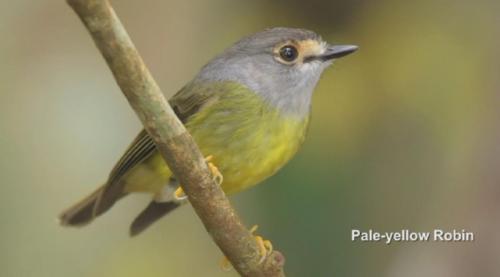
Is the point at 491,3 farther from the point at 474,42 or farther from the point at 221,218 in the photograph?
the point at 221,218

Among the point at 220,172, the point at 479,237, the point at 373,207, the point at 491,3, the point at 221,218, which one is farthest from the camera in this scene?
the point at 491,3

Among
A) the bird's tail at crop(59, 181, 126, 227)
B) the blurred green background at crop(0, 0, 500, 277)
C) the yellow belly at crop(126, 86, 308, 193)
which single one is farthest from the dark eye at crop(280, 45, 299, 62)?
the bird's tail at crop(59, 181, 126, 227)

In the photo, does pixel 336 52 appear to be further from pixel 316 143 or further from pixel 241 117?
pixel 316 143

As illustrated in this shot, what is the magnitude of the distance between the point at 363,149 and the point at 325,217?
0.38 meters

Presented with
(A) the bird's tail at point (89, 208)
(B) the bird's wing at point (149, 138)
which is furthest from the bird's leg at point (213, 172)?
(A) the bird's tail at point (89, 208)

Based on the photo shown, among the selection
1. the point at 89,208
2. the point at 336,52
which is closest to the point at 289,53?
the point at 336,52

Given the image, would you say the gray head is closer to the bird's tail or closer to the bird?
the bird

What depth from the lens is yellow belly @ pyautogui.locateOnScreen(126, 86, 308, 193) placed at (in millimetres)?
3434

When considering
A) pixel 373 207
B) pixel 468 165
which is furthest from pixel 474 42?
pixel 373 207

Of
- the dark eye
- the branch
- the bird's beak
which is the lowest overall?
the branch

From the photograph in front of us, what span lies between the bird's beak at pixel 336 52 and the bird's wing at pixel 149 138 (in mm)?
425

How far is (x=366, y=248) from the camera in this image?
4367mm

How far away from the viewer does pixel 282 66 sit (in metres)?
3.77

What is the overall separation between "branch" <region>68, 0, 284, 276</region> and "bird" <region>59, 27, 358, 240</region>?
1.79 feet
